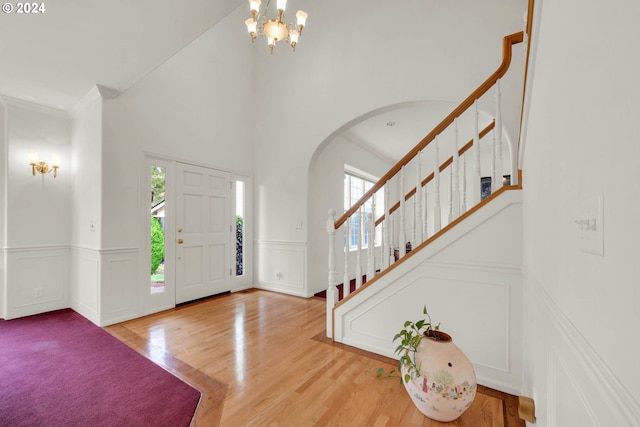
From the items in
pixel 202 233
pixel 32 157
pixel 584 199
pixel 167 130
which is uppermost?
pixel 167 130

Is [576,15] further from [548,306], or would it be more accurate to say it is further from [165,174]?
[165,174]

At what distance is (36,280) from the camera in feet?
11.2

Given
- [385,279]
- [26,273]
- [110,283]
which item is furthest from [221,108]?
[385,279]

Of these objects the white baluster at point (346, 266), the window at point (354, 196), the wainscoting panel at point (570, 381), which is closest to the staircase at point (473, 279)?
the white baluster at point (346, 266)

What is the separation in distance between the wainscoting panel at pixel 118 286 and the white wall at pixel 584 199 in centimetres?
387

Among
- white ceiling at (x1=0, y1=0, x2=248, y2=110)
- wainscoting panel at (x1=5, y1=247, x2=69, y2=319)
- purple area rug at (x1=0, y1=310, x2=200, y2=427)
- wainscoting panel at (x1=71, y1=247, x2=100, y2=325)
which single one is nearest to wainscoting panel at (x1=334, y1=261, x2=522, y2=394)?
purple area rug at (x1=0, y1=310, x2=200, y2=427)

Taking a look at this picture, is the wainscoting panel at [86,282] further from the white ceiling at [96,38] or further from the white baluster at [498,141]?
the white baluster at [498,141]

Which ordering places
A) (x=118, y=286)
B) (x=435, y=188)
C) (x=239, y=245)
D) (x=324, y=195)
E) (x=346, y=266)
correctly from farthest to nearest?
(x=324, y=195), (x=239, y=245), (x=118, y=286), (x=346, y=266), (x=435, y=188)

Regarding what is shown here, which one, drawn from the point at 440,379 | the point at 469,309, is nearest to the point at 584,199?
the point at 440,379

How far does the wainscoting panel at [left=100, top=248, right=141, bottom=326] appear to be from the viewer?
3.09 m

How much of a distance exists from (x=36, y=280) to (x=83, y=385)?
2379 millimetres

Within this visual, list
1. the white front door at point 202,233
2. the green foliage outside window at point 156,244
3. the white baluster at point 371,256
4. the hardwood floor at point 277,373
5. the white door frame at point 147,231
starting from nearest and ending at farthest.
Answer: the hardwood floor at point 277,373 < the white baluster at point 371,256 < the white door frame at point 147,231 < the green foliage outside window at point 156,244 < the white front door at point 202,233

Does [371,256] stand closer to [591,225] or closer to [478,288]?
[478,288]

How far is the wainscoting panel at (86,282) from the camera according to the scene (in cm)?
314
